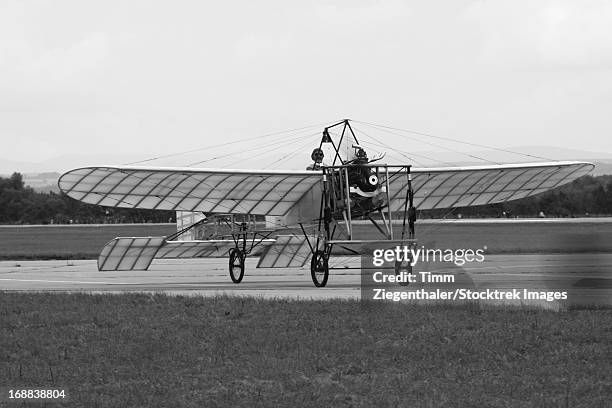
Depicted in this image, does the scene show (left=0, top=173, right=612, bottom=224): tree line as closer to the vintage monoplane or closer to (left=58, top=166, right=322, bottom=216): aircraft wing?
the vintage monoplane

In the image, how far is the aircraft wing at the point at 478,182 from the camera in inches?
806

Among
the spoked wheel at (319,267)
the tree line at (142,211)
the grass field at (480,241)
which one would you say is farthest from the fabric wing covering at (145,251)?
the tree line at (142,211)

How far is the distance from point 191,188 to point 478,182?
20.5 ft

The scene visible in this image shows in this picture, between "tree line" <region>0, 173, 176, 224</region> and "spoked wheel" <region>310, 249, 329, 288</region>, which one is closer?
"spoked wheel" <region>310, 249, 329, 288</region>

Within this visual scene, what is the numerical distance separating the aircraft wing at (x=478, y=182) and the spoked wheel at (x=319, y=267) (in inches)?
96.4

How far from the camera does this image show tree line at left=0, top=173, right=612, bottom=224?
78000mm

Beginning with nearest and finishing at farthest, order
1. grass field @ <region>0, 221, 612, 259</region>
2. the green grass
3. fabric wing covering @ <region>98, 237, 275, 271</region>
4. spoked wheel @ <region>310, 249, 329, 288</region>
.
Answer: the green grass → spoked wheel @ <region>310, 249, 329, 288</region> → fabric wing covering @ <region>98, 237, 275, 271</region> → grass field @ <region>0, 221, 612, 259</region>

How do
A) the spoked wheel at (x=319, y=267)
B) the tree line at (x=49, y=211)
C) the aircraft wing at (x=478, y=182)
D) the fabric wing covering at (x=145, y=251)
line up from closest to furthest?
the spoked wheel at (x=319, y=267) → the aircraft wing at (x=478, y=182) → the fabric wing covering at (x=145, y=251) → the tree line at (x=49, y=211)

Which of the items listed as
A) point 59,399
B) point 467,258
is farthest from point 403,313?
point 467,258

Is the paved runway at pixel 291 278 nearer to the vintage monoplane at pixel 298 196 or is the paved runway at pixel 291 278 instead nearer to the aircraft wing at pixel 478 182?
the vintage monoplane at pixel 298 196

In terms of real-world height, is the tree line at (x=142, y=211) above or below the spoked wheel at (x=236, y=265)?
above

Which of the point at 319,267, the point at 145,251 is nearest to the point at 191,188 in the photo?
the point at 145,251

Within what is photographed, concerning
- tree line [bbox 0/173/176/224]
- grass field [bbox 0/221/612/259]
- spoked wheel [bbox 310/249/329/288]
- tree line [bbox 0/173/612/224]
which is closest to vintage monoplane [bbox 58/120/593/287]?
spoked wheel [bbox 310/249/329/288]
